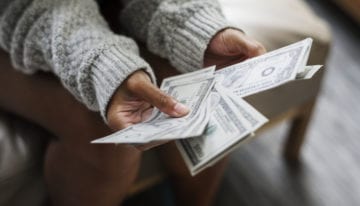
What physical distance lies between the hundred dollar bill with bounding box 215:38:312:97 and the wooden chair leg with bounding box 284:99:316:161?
1.55 feet

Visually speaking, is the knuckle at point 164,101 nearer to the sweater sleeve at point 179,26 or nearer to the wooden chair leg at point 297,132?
the sweater sleeve at point 179,26

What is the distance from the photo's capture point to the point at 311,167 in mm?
1198

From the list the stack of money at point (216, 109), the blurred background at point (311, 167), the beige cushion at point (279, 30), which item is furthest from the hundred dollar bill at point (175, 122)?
the blurred background at point (311, 167)

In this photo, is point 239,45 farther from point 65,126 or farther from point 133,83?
point 65,126

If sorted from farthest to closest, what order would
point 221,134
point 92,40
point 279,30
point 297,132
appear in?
1. point 297,132
2. point 279,30
3. point 92,40
4. point 221,134

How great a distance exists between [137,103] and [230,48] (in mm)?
162

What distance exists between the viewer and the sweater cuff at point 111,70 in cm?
64

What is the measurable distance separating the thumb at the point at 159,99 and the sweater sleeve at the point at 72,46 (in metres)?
0.03

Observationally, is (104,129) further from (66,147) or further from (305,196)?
(305,196)

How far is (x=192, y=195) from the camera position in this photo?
0.95 meters

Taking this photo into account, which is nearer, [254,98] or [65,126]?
[65,126]

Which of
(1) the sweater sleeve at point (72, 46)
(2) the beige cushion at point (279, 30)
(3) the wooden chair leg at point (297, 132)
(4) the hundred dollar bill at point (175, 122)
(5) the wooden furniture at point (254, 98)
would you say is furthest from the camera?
(3) the wooden chair leg at point (297, 132)

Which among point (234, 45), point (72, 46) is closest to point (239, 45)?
point (234, 45)

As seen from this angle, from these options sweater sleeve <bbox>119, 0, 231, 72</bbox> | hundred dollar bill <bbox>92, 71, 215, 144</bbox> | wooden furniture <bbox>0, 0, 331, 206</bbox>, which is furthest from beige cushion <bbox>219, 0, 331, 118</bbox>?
hundred dollar bill <bbox>92, 71, 215, 144</bbox>
